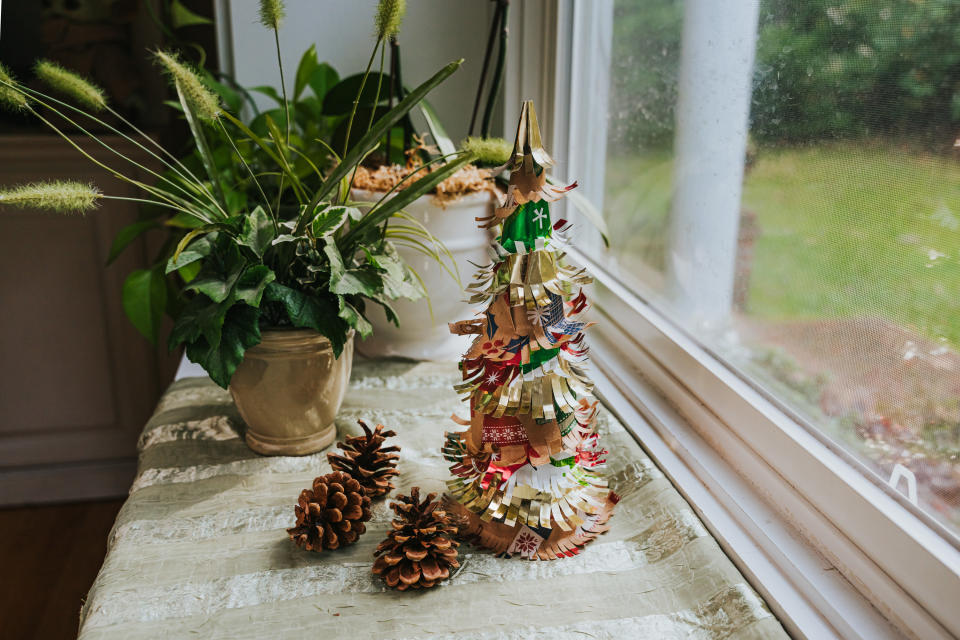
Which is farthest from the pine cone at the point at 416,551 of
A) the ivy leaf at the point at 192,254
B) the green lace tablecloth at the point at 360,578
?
the ivy leaf at the point at 192,254

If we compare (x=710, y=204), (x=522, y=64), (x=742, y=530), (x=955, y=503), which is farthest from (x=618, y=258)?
(x=955, y=503)

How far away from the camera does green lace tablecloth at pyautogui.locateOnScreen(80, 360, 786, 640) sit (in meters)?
0.51

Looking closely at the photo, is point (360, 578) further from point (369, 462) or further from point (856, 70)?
point (856, 70)

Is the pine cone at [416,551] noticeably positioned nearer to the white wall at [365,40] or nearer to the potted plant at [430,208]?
the potted plant at [430,208]

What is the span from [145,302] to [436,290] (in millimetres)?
392

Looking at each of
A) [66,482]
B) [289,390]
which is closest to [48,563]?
[66,482]

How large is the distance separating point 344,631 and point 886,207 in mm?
482

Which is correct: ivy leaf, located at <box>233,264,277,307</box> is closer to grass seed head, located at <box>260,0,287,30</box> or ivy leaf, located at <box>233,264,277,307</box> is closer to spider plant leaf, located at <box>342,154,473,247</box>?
spider plant leaf, located at <box>342,154,473,247</box>

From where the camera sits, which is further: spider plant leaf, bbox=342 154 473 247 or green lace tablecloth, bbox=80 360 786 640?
spider plant leaf, bbox=342 154 473 247

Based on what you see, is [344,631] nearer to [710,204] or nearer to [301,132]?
[710,204]

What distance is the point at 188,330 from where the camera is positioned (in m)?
0.66

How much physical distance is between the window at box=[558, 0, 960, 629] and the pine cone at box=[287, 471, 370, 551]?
350 mm

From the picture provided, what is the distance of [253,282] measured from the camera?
2.17ft

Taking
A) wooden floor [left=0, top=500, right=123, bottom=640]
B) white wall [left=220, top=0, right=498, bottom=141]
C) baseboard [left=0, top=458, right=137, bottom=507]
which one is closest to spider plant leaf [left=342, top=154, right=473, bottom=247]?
white wall [left=220, top=0, right=498, bottom=141]
